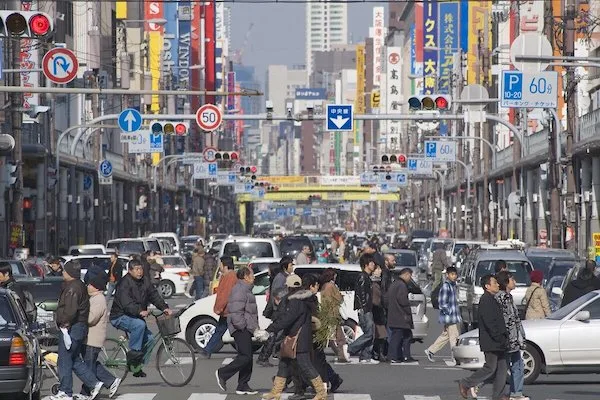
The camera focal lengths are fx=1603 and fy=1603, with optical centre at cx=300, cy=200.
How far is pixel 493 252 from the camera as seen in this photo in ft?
109

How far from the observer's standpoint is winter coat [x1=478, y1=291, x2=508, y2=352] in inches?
719

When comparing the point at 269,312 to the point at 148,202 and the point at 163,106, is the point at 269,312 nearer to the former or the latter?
the point at 148,202

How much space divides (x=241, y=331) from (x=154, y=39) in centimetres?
12232

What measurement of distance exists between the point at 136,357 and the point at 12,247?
30.8m

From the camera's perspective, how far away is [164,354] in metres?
21.4

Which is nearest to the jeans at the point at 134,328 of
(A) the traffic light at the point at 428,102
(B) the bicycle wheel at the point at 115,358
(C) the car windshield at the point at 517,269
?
(B) the bicycle wheel at the point at 115,358

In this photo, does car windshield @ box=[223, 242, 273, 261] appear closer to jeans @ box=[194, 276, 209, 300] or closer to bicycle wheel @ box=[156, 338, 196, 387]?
jeans @ box=[194, 276, 209, 300]

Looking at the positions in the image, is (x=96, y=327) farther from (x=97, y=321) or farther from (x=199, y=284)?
(x=199, y=284)

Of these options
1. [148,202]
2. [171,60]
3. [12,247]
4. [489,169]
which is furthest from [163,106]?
[12,247]

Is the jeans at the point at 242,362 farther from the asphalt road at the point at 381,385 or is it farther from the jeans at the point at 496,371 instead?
the jeans at the point at 496,371

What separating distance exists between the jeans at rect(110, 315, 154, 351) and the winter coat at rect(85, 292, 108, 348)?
5.76ft

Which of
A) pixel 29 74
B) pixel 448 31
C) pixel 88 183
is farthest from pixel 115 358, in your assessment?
pixel 448 31

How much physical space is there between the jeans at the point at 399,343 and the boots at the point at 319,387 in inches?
280

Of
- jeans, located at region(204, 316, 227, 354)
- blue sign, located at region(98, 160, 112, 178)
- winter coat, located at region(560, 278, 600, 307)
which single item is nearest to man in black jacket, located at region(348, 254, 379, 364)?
jeans, located at region(204, 316, 227, 354)
